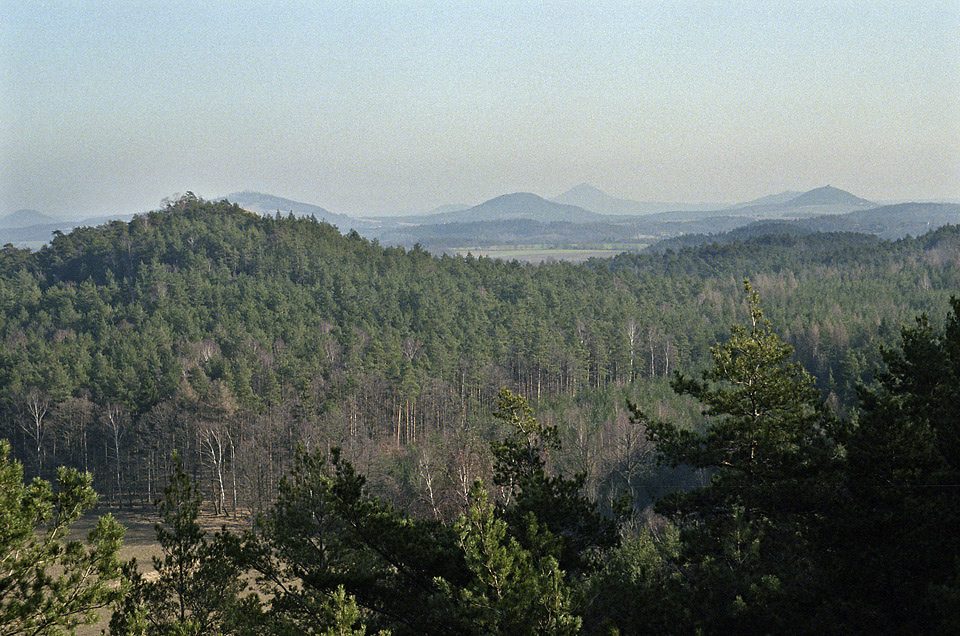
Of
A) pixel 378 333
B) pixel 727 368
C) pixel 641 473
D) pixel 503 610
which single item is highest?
pixel 727 368

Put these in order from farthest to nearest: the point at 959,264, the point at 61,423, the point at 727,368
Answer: the point at 959,264, the point at 61,423, the point at 727,368

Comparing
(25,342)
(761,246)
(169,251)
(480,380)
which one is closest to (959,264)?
(761,246)

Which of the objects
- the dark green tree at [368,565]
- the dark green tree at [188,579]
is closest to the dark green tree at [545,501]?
the dark green tree at [368,565]

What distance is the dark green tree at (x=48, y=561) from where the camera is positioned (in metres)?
7.77

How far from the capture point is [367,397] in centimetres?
5728

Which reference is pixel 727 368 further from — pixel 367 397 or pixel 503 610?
pixel 367 397

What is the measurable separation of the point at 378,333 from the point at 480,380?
12232mm

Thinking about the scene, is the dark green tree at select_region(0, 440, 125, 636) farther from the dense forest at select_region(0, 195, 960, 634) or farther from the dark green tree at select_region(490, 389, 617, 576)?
the dark green tree at select_region(490, 389, 617, 576)

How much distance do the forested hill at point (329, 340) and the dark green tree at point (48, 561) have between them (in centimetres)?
2129

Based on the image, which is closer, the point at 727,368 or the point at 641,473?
the point at 727,368

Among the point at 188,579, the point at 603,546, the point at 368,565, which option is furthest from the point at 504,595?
the point at 188,579

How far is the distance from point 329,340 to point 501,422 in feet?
73.8

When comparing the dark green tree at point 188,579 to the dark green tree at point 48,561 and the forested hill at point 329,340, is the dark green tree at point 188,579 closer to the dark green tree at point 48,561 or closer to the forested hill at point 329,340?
the dark green tree at point 48,561

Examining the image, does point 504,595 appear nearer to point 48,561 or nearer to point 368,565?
point 368,565
